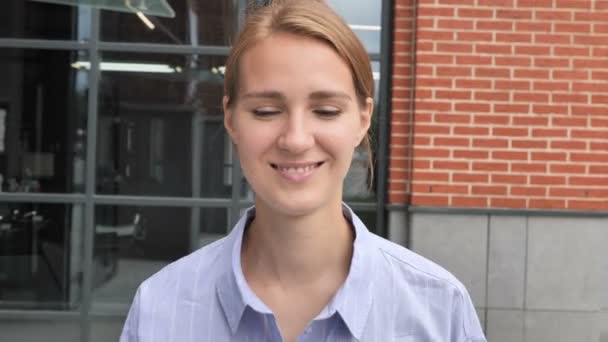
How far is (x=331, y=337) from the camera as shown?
4.89 feet

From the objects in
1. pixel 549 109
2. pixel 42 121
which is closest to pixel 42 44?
pixel 42 121

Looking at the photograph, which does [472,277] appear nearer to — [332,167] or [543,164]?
[543,164]

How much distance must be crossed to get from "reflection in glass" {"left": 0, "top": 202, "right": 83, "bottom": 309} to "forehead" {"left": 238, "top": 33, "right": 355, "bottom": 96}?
4.65 metres

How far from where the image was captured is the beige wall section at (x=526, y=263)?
16.6ft

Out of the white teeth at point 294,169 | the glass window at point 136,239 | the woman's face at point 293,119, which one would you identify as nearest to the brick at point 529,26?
the glass window at point 136,239

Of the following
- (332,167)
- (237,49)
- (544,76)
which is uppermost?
(544,76)

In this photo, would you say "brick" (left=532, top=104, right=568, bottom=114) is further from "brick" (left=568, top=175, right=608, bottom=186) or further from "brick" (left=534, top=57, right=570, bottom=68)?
"brick" (left=568, top=175, right=608, bottom=186)

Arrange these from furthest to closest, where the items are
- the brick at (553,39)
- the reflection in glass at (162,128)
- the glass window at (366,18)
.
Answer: the reflection in glass at (162,128) < the glass window at (366,18) < the brick at (553,39)

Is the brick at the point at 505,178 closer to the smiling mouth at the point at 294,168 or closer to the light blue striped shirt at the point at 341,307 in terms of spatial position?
the light blue striped shirt at the point at 341,307

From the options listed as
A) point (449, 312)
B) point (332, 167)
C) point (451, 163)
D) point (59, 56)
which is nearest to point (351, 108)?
point (332, 167)

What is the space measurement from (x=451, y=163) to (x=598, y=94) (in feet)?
3.66

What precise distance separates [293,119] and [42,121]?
15.9 feet

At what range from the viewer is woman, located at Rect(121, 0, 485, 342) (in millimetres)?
1422

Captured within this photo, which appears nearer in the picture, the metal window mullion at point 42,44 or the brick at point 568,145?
the brick at point 568,145
